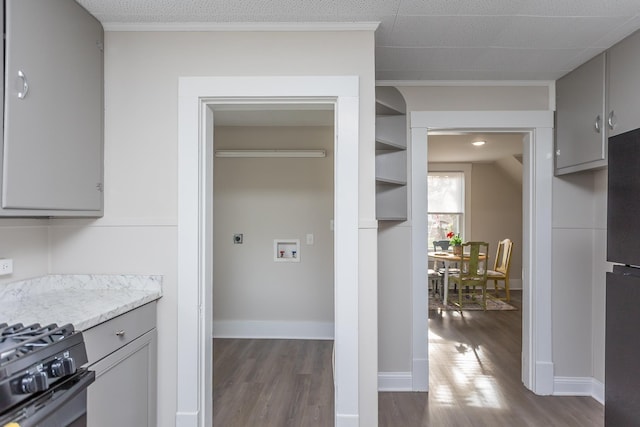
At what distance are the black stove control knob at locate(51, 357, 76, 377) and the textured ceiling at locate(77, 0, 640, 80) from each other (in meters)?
1.61

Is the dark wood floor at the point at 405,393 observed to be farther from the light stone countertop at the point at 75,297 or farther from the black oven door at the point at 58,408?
the black oven door at the point at 58,408

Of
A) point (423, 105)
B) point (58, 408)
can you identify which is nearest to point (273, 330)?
point (423, 105)

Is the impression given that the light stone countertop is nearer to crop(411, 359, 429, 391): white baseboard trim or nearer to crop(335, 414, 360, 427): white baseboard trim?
crop(335, 414, 360, 427): white baseboard trim

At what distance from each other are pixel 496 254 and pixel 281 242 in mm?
4441

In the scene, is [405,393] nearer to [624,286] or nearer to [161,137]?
[624,286]

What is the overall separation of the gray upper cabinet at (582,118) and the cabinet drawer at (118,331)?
2.78 metres

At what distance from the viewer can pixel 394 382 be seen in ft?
9.11

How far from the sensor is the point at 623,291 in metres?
1.66

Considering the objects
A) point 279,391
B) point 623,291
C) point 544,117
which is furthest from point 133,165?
point 544,117

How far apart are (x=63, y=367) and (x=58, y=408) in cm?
12

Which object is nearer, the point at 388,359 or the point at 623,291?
the point at 623,291

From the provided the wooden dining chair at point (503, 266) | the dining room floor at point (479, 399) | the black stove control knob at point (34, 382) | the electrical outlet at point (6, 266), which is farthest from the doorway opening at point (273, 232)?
the wooden dining chair at point (503, 266)

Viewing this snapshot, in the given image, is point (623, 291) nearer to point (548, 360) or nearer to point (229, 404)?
point (548, 360)

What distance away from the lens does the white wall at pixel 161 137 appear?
1979 millimetres
